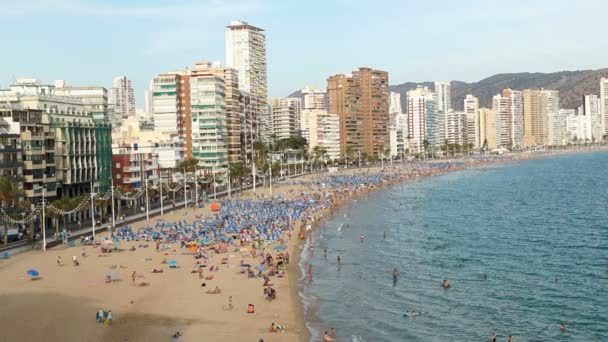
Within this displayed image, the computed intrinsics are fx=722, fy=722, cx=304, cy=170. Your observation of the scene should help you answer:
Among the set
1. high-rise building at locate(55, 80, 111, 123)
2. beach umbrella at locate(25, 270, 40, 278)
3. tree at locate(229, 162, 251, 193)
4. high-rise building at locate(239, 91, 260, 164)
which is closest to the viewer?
beach umbrella at locate(25, 270, 40, 278)

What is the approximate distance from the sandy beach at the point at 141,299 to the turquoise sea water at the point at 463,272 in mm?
2664

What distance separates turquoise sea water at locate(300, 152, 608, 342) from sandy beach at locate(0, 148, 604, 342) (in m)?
2.66

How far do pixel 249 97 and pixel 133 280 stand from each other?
114912 millimetres

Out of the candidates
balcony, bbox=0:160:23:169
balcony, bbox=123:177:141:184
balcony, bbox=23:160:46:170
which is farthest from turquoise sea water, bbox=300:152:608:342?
balcony, bbox=0:160:23:169

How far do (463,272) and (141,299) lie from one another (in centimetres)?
2194

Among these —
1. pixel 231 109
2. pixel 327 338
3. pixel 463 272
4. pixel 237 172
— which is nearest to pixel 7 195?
pixel 327 338

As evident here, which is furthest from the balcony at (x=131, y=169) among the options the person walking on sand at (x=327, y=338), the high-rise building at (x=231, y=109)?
the person walking on sand at (x=327, y=338)

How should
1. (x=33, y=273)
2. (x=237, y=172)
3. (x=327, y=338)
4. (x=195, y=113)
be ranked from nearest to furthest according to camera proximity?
(x=327, y=338) < (x=33, y=273) < (x=237, y=172) < (x=195, y=113)

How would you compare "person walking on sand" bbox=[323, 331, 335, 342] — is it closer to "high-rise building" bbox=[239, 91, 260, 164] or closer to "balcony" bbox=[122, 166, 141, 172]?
"balcony" bbox=[122, 166, 141, 172]

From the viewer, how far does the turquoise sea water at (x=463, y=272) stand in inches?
1438

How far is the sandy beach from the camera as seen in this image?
112 feet

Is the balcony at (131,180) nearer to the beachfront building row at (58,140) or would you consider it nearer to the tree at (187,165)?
the beachfront building row at (58,140)

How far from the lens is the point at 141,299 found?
4100 cm

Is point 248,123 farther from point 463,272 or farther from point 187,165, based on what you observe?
point 463,272
